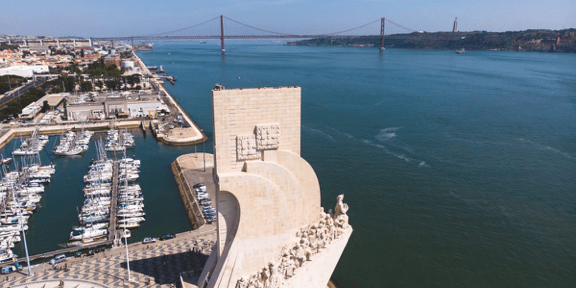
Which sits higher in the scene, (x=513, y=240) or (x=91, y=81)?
(x=91, y=81)

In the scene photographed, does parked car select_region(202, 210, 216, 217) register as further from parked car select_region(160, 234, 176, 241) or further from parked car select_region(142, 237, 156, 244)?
parked car select_region(142, 237, 156, 244)

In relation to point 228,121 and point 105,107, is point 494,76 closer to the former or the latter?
point 105,107

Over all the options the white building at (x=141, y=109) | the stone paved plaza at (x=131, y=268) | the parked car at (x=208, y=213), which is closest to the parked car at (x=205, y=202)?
the parked car at (x=208, y=213)

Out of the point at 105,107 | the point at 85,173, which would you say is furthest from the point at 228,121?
the point at 105,107

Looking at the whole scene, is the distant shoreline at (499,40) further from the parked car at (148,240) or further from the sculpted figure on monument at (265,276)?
the sculpted figure on monument at (265,276)

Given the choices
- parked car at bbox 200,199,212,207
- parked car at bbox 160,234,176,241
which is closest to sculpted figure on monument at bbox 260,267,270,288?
parked car at bbox 160,234,176,241

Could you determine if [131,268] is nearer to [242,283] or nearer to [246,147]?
[242,283]

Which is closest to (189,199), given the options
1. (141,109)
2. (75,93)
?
(141,109)
